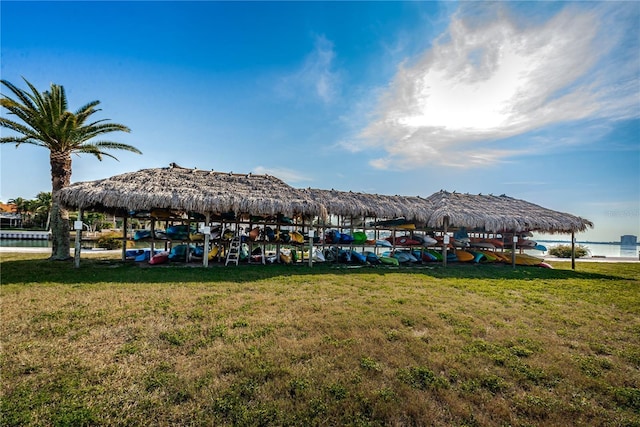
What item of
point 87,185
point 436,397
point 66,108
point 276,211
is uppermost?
point 66,108

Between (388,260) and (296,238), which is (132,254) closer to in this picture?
(296,238)

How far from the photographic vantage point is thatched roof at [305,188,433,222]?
1359 centimetres

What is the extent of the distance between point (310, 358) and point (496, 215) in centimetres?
1383

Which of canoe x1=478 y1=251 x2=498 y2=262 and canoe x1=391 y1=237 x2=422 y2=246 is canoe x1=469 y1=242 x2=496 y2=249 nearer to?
canoe x1=478 y1=251 x2=498 y2=262

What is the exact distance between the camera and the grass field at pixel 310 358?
282cm

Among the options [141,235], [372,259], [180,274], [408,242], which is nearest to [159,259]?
[141,235]

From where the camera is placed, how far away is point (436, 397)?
3072 mm

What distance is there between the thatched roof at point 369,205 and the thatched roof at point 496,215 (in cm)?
67

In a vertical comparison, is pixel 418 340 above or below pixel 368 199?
below

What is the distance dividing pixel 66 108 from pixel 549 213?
23.1 m

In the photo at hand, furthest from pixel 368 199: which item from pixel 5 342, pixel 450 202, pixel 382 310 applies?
pixel 5 342

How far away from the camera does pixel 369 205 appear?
1427 cm

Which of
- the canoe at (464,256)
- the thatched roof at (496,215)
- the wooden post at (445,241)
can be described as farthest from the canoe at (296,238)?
the canoe at (464,256)

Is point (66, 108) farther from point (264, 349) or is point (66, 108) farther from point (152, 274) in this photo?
point (264, 349)
